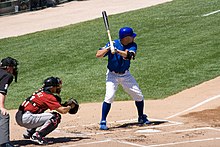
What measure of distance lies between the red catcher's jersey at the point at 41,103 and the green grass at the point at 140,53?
4.52m

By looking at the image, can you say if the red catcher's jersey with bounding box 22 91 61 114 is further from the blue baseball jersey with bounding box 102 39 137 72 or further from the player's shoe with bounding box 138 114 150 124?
the player's shoe with bounding box 138 114 150 124

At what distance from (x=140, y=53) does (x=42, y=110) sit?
33.1 feet

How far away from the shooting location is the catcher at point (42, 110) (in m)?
9.92

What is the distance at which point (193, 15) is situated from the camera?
1010 inches

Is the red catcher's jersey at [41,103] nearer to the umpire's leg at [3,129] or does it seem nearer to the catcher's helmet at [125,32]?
the umpire's leg at [3,129]

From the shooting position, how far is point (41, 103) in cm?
1001

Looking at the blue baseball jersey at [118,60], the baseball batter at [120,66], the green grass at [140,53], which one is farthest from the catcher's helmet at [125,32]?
the green grass at [140,53]

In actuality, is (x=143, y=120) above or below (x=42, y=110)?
below

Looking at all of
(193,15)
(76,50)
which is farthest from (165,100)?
(193,15)

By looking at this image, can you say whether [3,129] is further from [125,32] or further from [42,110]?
[125,32]

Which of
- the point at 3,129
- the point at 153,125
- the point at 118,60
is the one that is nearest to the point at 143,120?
the point at 153,125

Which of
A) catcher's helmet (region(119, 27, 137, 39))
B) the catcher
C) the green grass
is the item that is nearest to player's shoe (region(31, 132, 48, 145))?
the catcher

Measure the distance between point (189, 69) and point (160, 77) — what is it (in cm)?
107

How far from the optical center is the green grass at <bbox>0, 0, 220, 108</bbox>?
52.3ft
